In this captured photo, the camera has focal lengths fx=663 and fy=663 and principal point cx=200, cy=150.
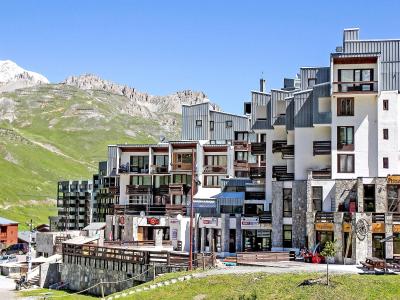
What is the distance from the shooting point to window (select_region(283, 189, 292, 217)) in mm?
66875

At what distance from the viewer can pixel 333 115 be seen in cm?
6744

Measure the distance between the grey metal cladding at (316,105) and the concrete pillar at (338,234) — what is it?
38.4 ft

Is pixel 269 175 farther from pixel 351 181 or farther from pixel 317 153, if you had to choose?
pixel 351 181

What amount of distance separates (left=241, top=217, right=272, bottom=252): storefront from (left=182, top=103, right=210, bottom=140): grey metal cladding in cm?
3069

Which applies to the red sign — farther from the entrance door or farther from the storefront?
the entrance door

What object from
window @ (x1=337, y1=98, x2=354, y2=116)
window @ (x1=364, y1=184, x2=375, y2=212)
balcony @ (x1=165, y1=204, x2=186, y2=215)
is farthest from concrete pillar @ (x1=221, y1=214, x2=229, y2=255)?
window @ (x1=337, y1=98, x2=354, y2=116)

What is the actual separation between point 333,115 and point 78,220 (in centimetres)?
10039

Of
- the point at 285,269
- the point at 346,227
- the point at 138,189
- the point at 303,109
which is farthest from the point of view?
the point at 138,189

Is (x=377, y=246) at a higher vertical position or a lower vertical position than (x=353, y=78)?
lower

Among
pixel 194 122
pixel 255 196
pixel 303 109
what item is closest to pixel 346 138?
pixel 303 109

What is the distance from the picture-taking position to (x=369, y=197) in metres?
61.8

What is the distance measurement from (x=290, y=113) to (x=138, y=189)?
28862 mm

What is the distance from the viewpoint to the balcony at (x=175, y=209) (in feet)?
280

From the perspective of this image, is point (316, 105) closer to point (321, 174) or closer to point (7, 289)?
point (321, 174)
